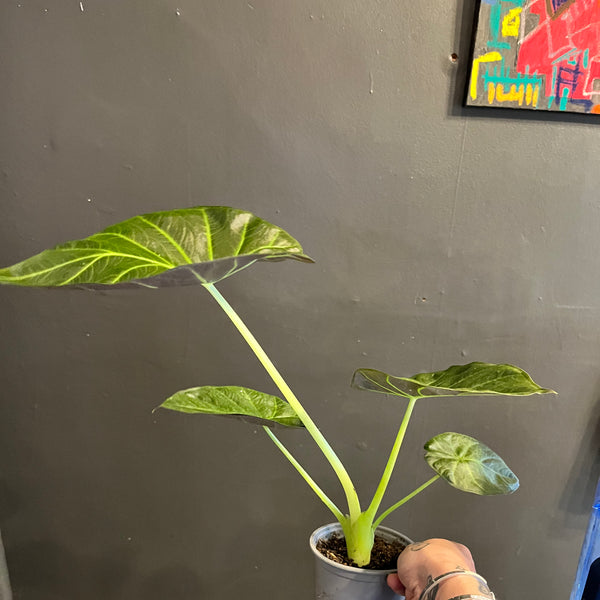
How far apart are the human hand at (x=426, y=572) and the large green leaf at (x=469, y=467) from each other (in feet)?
0.35

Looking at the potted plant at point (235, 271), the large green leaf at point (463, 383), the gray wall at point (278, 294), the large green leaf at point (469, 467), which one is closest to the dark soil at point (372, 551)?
the potted plant at point (235, 271)

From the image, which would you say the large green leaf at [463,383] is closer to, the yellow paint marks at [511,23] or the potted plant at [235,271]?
the potted plant at [235,271]

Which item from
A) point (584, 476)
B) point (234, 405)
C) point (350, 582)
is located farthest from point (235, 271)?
point (584, 476)

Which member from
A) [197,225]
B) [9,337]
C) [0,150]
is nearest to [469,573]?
[197,225]

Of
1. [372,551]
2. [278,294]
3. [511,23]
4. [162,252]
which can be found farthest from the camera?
[278,294]

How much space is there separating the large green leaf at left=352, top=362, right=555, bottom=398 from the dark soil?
0.26m

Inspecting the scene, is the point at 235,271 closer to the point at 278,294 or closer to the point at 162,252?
the point at 162,252

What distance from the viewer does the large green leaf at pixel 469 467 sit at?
2.25ft

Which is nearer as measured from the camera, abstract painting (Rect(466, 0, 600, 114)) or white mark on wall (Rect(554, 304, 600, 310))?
abstract painting (Rect(466, 0, 600, 114))

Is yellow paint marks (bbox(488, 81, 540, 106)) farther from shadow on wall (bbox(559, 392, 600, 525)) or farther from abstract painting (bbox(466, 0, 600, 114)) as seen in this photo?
shadow on wall (bbox(559, 392, 600, 525))

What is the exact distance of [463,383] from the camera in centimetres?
73

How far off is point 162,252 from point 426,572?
0.57 m

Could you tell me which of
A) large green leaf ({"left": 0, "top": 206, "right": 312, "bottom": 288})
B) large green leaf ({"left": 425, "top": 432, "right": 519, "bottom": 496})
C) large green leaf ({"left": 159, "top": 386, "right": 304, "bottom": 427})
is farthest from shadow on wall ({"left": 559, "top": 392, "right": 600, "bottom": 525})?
large green leaf ({"left": 0, "top": 206, "right": 312, "bottom": 288})

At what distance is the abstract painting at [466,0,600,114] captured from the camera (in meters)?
1.04
